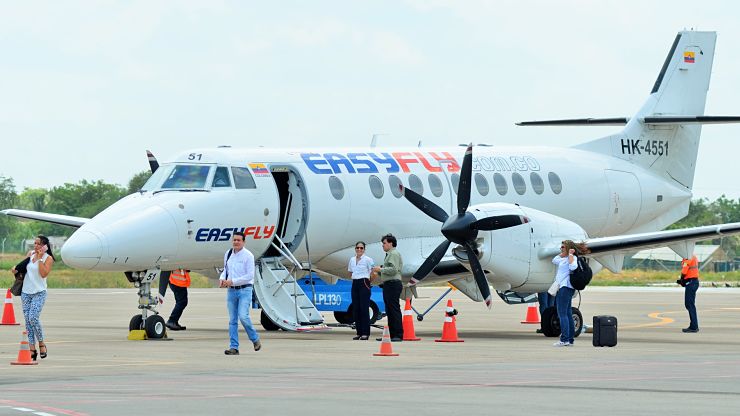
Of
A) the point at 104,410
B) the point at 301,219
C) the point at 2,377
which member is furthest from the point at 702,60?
the point at 104,410

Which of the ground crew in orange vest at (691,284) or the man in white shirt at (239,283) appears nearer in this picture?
the man in white shirt at (239,283)

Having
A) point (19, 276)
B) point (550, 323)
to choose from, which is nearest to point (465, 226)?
point (550, 323)

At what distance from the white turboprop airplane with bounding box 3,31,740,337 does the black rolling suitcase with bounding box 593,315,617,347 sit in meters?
2.63

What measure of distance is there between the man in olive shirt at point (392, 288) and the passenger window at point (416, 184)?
345cm

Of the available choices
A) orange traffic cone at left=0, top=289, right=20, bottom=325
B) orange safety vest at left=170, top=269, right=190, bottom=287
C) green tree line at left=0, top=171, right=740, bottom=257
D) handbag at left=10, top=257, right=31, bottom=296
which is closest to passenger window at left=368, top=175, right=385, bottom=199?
orange safety vest at left=170, top=269, right=190, bottom=287

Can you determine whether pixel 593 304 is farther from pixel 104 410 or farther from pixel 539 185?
pixel 104 410

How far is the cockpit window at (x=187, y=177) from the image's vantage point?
75.9 feet

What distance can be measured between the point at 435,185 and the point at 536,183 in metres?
2.60

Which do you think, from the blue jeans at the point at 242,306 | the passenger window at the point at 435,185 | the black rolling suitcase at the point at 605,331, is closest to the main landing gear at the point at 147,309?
the blue jeans at the point at 242,306

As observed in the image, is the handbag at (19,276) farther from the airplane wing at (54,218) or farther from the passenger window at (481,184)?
the passenger window at (481,184)

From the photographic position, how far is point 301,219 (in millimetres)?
24438

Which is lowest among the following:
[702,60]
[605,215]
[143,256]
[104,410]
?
[104,410]

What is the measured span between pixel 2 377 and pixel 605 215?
54.1 feet

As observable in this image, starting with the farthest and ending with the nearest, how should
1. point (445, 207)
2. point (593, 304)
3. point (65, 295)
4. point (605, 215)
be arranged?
point (65, 295), point (593, 304), point (605, 215), point (445, 207)
